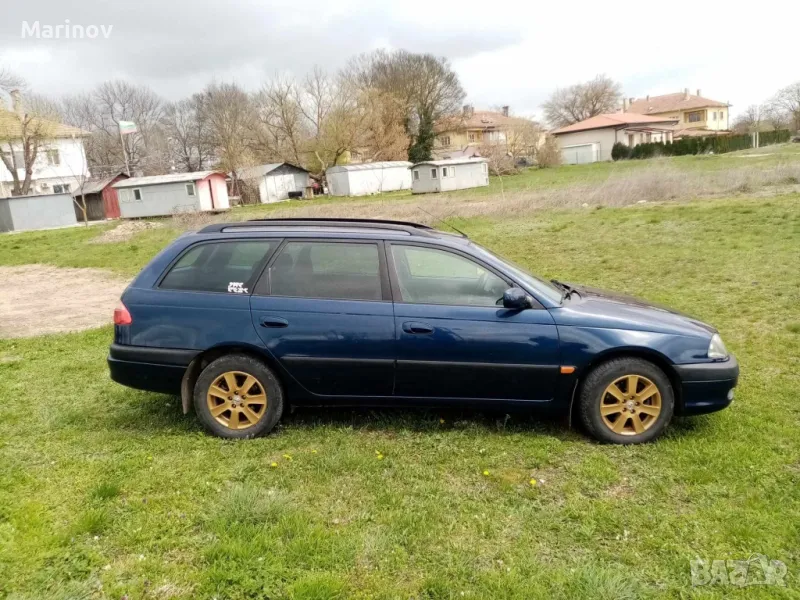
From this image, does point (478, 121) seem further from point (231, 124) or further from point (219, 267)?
point (219, 267)

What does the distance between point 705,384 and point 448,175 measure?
4186cm

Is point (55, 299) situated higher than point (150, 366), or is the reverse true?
point (150, 366)

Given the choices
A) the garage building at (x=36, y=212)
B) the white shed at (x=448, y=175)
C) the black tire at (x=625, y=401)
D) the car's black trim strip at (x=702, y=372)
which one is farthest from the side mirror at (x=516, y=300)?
the white shed at (x=448, y=175)

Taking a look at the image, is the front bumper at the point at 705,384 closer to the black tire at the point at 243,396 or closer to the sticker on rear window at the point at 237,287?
the black tire at the point at 243,396

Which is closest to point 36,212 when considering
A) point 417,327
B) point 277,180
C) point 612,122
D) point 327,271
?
point 277,180

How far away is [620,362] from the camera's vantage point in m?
4.12

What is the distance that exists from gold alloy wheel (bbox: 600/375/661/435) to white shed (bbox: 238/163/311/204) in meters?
47.0

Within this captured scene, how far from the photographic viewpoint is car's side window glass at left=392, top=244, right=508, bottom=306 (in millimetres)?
4262

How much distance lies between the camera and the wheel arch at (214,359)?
4.27 metres

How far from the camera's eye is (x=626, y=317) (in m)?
4.20

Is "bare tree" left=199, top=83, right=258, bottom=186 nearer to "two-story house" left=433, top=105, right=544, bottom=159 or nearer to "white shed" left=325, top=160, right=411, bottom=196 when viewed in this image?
"white shed" left=325, top=160, right=411, bottom=196

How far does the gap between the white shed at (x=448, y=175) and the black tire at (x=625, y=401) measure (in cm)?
4081

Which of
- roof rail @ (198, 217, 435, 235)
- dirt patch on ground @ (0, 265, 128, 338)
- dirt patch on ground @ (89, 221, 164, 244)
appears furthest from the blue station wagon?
dirt patch on ground @ (89, 221, 164, 244)

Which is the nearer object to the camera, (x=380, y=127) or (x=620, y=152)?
(x=380, y=127)
